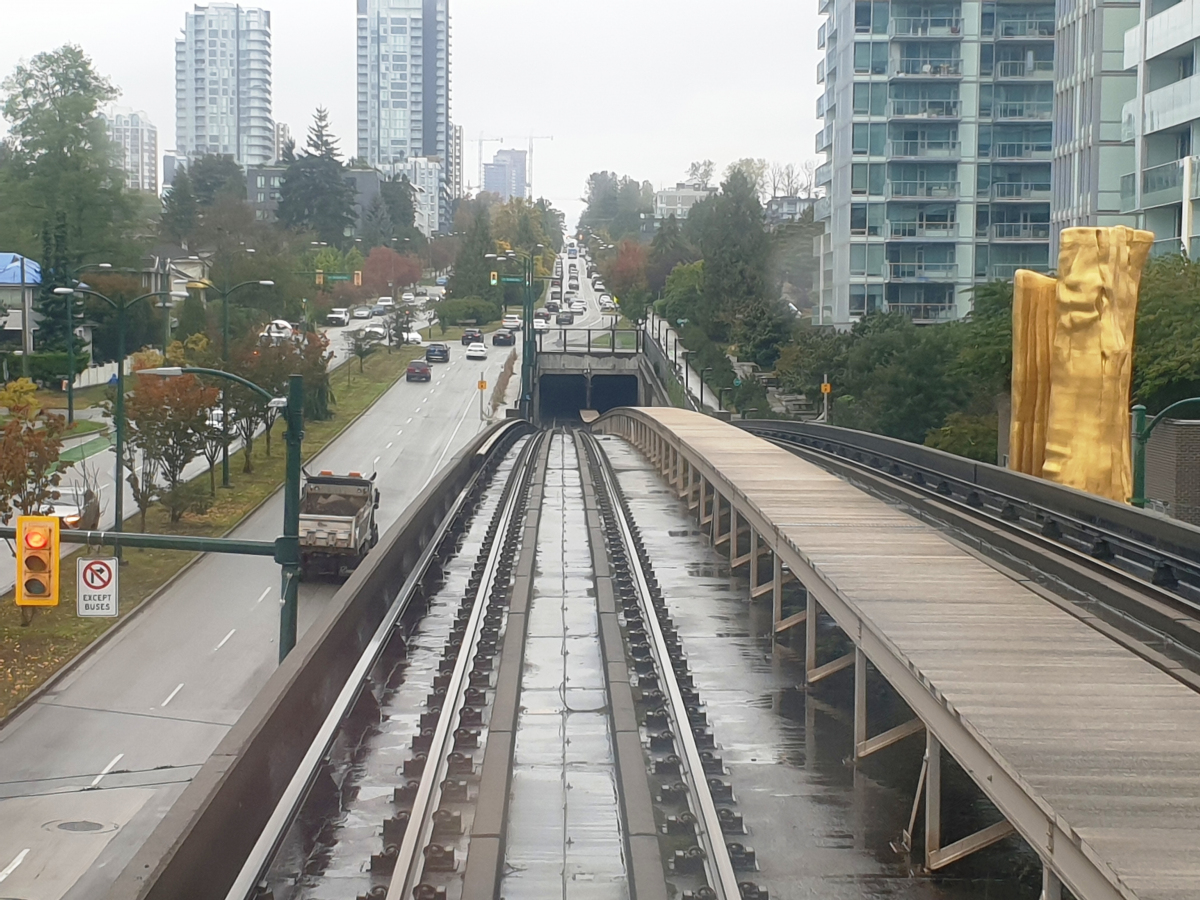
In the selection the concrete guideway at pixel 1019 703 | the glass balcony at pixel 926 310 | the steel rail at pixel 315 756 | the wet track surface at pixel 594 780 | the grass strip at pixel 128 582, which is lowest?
the grass strip at pixel 128 582

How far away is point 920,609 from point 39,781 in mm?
17491

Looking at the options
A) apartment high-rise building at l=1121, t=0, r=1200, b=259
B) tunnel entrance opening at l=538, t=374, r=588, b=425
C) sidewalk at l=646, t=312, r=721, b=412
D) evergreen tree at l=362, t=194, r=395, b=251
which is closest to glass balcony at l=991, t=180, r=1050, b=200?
sidewalk at l=646, t=312, r=721, b=412

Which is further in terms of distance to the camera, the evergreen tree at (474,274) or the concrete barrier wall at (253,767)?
the evergreen tree at (474,274)

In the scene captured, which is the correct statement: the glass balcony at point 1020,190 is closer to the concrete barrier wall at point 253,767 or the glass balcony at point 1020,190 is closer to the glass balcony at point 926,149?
the glass balcony at point 926,149

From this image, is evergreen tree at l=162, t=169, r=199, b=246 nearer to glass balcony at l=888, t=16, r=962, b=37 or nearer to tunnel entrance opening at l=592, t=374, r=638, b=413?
tunnel entrance opening at l=592, t=374, r=638, b=413

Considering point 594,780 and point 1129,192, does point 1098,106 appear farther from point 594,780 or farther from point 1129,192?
point 594,780

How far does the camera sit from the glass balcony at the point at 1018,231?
7538 centimetres

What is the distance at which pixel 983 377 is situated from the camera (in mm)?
40281

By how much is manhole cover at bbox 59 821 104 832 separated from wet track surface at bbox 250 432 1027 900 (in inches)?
293

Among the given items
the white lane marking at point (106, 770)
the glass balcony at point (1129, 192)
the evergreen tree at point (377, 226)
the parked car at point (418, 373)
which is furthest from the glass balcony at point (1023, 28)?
the evergreen tree at point (377, 226)

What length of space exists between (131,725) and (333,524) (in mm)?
9785

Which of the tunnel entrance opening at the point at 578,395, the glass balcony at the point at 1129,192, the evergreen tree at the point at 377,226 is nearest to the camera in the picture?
the glass balcony at the point at 1129,192

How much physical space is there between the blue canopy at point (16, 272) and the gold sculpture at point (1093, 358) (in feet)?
232

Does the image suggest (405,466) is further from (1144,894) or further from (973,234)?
(1144,894)
